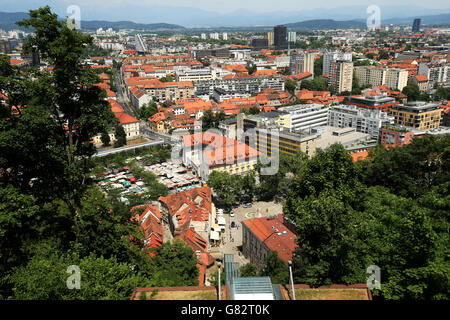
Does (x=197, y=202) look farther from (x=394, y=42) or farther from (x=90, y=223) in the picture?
(x=394, y=42)

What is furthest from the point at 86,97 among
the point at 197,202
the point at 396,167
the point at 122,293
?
the point at 396,167

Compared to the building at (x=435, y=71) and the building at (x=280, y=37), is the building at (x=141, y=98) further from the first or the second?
the building at (x=280, y=37)

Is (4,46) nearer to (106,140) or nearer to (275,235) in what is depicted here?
(106,140)

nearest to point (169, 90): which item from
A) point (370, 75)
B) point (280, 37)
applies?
point (370, 75)

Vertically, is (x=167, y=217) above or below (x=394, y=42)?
below

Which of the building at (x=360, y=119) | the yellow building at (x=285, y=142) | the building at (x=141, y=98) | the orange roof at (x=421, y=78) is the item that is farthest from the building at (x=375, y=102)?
the building at (x=141, y=98)
